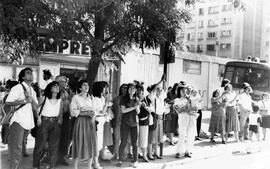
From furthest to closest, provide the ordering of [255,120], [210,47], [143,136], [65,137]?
[210,47]
[255,120]
[143,136]
[65,137]

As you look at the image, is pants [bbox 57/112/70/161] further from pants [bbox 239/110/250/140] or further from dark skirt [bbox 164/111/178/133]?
pants [bbox 239/110/250/140]

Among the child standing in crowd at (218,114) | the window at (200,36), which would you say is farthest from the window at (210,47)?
the child standing in crowd at (218,114)

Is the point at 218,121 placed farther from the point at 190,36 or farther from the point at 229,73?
the point at 190,36

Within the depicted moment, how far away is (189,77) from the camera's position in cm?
2888

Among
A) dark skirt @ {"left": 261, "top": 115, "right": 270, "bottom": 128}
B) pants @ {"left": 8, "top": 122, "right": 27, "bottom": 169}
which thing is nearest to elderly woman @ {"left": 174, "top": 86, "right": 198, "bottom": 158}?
pants @ {"left": 8, "top": 122, "right": 27, "bottom": 169}

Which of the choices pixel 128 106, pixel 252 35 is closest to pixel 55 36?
pixel 128 106

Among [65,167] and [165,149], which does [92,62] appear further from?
[165,149]

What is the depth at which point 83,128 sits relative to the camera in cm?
676

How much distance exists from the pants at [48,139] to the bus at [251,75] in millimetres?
11180

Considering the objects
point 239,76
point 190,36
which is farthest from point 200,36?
point 239,76

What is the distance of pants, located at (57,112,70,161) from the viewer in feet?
23.8

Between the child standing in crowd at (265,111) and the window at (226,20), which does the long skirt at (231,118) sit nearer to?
the child standing in crowd at (265,111)

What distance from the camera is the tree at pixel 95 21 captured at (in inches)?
209

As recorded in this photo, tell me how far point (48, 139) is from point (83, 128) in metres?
0.66
